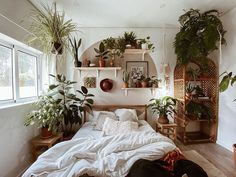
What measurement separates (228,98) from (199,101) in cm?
55

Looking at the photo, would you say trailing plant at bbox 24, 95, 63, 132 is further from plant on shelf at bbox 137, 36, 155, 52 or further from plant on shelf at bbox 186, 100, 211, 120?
plant on shelf at bbox 186, 100, 211, 120

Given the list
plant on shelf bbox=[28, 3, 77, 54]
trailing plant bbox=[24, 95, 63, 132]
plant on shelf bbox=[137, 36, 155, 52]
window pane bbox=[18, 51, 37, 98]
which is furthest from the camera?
plant on shelf bbox=[137, 36, 155, 52]

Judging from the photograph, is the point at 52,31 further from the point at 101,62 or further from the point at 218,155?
the point at 218,155

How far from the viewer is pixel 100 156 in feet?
6.24

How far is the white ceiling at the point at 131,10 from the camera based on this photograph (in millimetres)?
2762

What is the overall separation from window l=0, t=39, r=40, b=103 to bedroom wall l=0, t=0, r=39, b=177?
199mm

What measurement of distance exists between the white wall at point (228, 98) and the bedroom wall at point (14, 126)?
3586mm

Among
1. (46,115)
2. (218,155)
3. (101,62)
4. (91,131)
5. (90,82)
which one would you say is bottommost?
(218,155)

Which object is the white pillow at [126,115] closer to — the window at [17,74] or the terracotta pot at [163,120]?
the terracotta pot at [163,120]

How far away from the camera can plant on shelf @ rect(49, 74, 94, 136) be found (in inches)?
125

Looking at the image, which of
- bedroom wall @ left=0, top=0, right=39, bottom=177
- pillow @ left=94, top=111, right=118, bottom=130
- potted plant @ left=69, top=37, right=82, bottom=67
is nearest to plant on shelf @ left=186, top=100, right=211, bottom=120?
pillow @ left=94, top=111, right=118, bottom=130

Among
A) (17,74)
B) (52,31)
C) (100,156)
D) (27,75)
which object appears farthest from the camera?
(27,75)

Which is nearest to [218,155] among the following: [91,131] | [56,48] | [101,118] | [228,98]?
[228,98]

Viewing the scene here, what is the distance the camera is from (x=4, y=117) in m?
2.05
